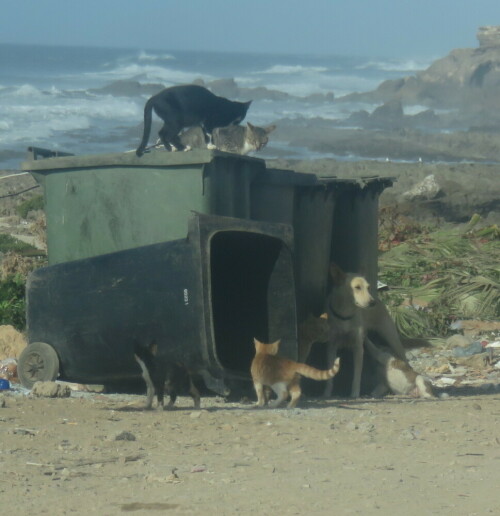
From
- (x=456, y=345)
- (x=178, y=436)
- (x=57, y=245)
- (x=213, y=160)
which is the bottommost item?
(x=456, y=345)

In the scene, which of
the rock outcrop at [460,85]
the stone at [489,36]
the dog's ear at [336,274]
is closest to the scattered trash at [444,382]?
the dog's ear at [336,274]

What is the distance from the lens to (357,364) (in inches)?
323

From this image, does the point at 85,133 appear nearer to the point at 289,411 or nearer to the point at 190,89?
the point at 190,89

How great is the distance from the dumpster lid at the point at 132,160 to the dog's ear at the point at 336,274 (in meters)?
1.05

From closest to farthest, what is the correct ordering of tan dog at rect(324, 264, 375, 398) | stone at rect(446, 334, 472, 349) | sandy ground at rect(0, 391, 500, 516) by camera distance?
sandy ground at rect(0, 391, 500, 516) → tan dog at rect(324, 264, 375, 398) → stone at rect(446, 334, 472, 349)

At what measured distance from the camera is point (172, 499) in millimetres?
4750

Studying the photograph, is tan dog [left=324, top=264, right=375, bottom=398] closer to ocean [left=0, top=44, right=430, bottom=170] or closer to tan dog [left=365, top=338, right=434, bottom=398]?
tan dog [left=365, top=338, right=434, bottom=398]

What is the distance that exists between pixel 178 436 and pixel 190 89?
12.8 ft

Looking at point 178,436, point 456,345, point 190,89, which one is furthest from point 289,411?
point 456,345

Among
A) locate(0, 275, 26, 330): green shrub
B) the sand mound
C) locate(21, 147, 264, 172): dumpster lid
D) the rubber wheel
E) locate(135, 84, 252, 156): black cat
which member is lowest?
the sand mound

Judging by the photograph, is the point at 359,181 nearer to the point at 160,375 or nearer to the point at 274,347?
the point at 274,347

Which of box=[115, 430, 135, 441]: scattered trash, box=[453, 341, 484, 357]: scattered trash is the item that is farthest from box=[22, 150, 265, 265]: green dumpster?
box=[453, 341, 484, 357]: scattered trash

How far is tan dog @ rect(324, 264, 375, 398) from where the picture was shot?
8094 mm

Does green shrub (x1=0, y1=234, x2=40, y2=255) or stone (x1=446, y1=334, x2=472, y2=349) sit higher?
green shrub (x1=0, y1=234, x2=40, y2=255)
